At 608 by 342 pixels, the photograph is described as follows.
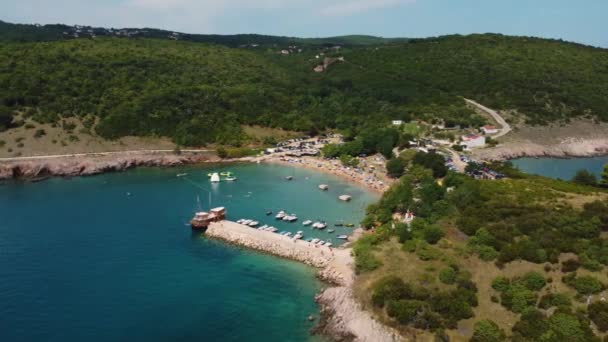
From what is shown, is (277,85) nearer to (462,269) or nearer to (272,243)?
(272,243)

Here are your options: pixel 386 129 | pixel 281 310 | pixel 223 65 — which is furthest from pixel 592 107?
pixel 281 310

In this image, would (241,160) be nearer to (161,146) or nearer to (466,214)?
(161,146)

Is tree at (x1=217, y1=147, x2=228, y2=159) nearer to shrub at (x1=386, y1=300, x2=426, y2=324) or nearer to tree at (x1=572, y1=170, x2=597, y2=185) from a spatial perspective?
tree at (x1=572, y1=170, x2=597, y2=185)

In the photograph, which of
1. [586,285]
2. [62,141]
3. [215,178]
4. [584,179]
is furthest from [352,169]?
[62,141]

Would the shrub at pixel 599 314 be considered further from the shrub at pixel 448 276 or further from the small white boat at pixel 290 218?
the small white boat at pixel 290 218

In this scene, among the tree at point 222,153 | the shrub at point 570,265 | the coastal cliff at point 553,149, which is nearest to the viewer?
the shrub at point 570,265

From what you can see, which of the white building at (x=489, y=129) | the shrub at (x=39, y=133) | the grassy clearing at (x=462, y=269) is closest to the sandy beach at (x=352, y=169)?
the grassy clearing at (x=462, y=269)
